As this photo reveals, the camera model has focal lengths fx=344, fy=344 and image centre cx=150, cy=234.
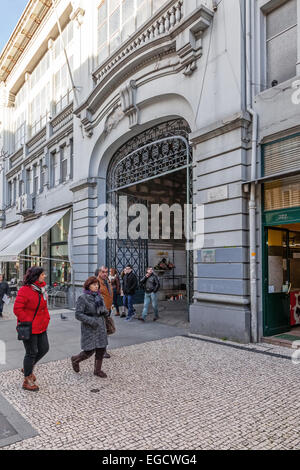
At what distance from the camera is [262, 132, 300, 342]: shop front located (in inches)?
→ 299

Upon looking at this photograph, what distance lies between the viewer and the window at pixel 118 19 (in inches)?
457

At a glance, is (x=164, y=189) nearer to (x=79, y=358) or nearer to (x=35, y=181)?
(x=35, y=181)

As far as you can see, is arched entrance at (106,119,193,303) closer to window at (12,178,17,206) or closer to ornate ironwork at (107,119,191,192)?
ornate ironwork at (107,119,191,192)

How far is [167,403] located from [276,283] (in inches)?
190

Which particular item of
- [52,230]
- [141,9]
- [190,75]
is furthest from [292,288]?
[52,230]

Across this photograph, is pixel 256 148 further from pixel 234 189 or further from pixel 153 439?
pixel 153 439

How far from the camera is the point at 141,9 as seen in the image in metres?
11.7

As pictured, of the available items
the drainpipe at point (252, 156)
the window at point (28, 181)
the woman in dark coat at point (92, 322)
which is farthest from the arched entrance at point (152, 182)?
the window at point (28, 181)

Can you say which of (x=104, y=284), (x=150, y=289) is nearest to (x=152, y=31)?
(x=150, y=289)

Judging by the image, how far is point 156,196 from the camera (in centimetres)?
1669

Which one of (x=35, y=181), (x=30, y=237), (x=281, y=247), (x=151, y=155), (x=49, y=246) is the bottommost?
(x=281, y=247)

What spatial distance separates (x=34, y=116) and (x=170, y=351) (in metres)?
19.5

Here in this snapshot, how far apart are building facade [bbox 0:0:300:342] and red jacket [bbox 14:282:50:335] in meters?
4.52

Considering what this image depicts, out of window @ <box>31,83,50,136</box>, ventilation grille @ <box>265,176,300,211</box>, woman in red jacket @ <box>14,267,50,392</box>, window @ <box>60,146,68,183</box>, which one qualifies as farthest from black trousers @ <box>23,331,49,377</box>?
window @ <box>31,83,50,136</box>
